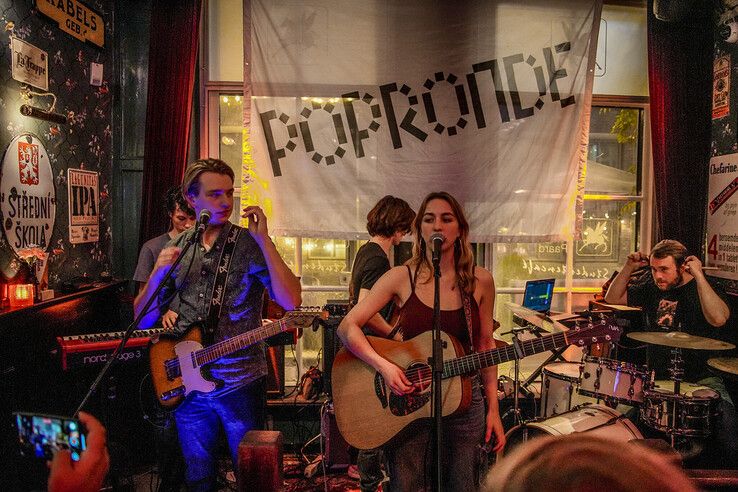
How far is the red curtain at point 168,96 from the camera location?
4.60 m

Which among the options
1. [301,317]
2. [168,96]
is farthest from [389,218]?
[168,96]

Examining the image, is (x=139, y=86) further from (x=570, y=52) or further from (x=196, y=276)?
(x=570, y=52)

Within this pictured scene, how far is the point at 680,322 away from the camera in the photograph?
4301 millimetres

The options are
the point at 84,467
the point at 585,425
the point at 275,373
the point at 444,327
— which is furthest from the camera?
the point at 275,373

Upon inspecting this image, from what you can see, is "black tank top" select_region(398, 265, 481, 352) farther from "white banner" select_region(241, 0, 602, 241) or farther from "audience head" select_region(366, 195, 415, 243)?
"white banner" select_region(241, 0, 602, 241)

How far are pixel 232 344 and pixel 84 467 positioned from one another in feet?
5.60

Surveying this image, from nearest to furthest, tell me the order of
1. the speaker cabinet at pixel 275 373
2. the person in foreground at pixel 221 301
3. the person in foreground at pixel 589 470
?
the person in foreground at pixel 589 470 < the person in foreground at pixel 221 301 < the speaker cabinet at pixel 275 373

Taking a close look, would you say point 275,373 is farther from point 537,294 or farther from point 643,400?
point 643,400

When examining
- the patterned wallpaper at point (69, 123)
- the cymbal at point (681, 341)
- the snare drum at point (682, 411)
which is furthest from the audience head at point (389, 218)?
the patterned wallpaper at point (69, 123)

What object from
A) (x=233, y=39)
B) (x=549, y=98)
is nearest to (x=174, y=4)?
(x=233, y=39)

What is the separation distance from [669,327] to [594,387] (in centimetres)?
98

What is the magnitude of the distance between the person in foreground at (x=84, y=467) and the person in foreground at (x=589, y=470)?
0.79 m

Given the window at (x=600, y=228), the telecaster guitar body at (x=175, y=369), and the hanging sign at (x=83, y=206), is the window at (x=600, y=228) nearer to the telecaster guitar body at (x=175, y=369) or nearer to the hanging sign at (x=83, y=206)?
the telecaster guitar body at (x=175, y=369)

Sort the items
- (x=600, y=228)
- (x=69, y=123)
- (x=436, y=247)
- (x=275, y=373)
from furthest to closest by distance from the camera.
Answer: (x=600, y=228) < (x=275, y=373) < (x=69, y=123) < (x=436, y=247)
